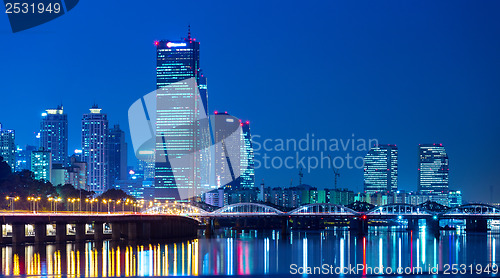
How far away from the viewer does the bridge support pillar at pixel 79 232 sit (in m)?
144

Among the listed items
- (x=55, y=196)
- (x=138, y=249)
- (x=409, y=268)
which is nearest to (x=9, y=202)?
(x=55, y=196)

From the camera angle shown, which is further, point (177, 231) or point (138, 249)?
point (177, 231)

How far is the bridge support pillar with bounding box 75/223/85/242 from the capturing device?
473 ft

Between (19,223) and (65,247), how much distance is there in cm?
893

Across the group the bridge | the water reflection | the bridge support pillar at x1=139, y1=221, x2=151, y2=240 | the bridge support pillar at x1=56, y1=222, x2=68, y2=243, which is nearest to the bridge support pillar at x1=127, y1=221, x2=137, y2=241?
the bridge

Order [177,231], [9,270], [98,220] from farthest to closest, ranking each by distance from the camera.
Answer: [177,231] → [98,220] → [9,270]

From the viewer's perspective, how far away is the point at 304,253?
12312cm

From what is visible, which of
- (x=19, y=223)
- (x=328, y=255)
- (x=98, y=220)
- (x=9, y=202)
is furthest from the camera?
(x=9, y=202)

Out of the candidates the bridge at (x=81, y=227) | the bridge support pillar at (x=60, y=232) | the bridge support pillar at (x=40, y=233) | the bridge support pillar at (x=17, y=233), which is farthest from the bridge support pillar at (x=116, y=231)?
the bridge support pillar at (x=17, y=233)

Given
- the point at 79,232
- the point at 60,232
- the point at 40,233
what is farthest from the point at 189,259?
the point at 79,232

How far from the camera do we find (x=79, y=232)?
145 metres

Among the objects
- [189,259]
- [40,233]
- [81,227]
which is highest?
[81,227]

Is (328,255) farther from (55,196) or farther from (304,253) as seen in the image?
(55,196)

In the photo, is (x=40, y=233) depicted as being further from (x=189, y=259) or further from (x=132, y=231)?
(x=189, y=259)
